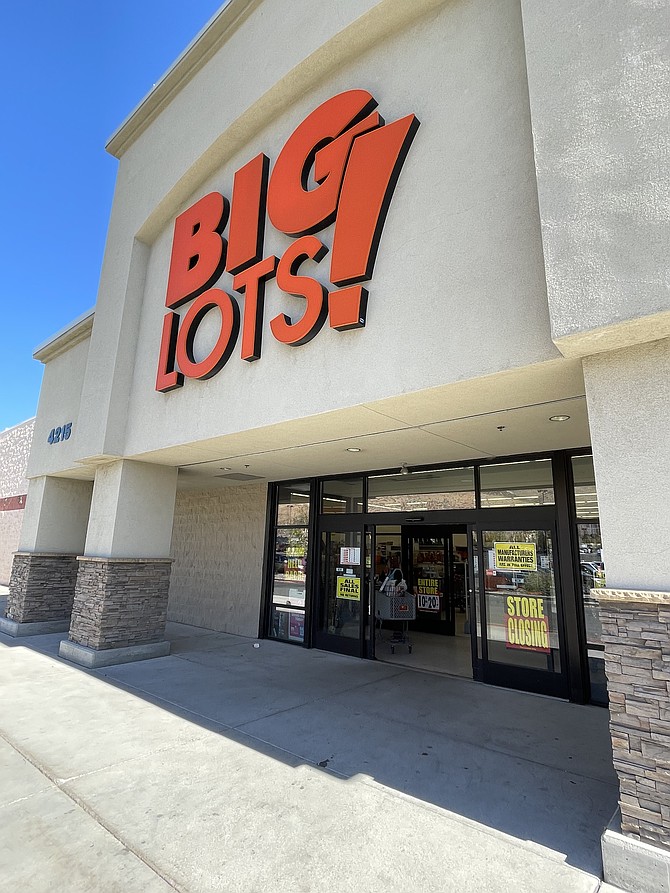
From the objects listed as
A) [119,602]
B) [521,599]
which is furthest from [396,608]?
[119,602]

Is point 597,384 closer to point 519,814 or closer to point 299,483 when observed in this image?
point 519,814

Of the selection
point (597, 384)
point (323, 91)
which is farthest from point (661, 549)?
point (323, 91)

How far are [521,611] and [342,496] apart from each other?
3.84m

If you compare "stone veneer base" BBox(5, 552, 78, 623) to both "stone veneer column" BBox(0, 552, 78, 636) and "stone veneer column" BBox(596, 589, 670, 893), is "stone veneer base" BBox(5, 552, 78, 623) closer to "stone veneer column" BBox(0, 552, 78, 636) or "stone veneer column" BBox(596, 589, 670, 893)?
"stone veneer column" BBox(0, 552, 78, 636)

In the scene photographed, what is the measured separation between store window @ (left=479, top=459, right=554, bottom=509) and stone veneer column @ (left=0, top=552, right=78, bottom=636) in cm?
934

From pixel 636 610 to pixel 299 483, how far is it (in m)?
7.68

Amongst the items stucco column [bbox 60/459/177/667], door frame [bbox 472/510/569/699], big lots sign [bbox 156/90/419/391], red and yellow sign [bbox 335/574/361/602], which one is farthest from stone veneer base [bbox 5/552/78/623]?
door frame [bbox 472/510/569/699]

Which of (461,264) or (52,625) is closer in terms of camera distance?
(461,264)

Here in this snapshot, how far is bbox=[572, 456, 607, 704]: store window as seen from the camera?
6.18 m

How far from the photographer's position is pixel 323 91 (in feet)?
19.8

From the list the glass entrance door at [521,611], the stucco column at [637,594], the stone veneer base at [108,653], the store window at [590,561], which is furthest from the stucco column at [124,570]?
the stucco column at [637,594]

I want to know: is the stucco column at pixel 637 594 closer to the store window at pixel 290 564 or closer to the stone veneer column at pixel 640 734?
the stone veneer column at pixel 640 734

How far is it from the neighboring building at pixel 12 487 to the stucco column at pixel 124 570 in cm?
1100

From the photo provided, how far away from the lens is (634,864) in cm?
283
